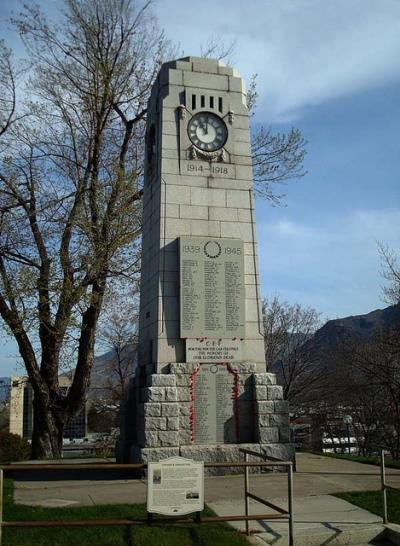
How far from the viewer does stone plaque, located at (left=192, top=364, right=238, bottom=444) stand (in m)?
10.3

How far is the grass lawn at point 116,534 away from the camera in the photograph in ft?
19.6

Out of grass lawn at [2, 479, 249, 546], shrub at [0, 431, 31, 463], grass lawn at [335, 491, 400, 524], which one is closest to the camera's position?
grass lawn at [2, 479, 249, 546]

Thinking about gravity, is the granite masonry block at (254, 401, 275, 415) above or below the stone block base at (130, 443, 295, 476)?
above

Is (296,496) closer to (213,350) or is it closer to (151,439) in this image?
(151,439)

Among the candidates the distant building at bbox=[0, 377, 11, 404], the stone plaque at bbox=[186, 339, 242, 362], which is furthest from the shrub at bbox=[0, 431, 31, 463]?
the stone plaque at bbox=[186, 339, 242, 362]

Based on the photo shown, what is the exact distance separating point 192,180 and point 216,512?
632cm

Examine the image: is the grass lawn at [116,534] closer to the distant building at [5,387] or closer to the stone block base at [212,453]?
the stone block base at [212,453]

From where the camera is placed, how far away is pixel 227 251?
11.1 metres

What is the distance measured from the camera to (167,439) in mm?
9969

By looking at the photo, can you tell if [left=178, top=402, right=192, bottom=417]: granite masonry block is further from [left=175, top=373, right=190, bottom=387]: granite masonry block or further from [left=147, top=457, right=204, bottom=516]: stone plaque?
[left=147, top=457, right=204, bottom=516]: stone plaque

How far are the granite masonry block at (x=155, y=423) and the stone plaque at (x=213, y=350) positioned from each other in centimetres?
113

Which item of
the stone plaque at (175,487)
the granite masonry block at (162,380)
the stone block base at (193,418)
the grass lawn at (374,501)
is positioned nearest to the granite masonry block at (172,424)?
the stone block base at (193,418)

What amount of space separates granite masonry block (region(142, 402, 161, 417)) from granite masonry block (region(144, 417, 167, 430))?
7 centimetres

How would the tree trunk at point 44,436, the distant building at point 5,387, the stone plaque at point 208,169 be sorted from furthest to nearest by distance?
the distant building at point 5,387
the tree trunk at point 44,436
the stone plaque at point 208,169
